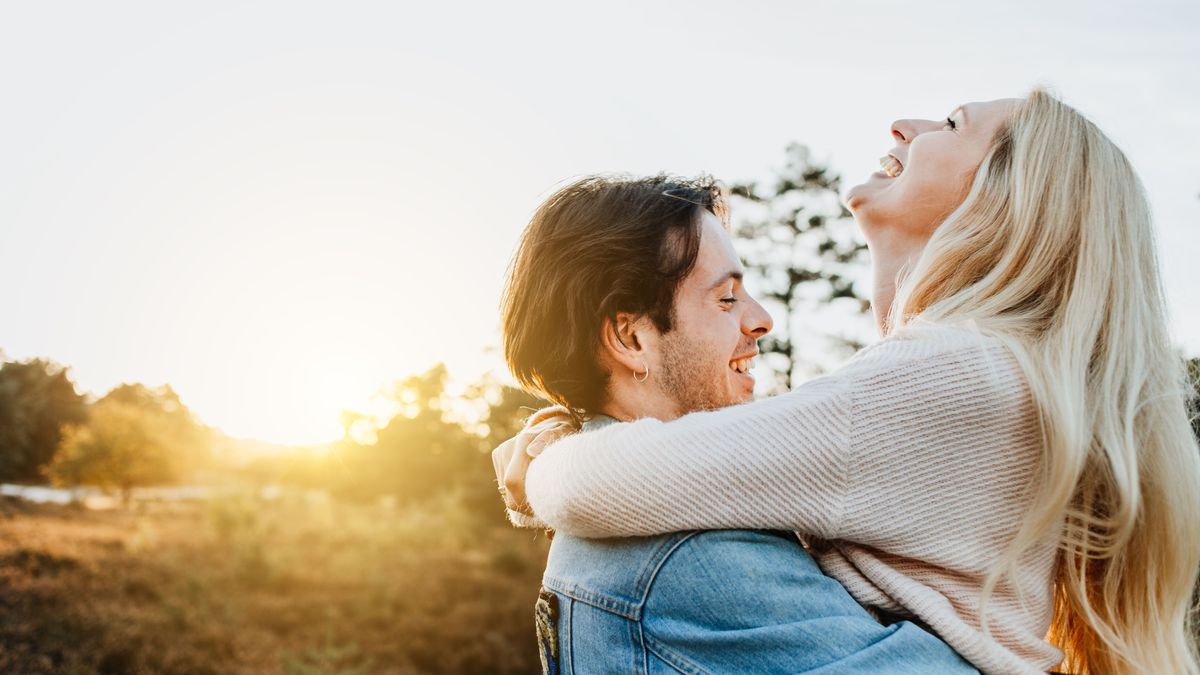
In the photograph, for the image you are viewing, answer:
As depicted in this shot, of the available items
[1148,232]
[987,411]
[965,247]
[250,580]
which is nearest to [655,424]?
[987,411]

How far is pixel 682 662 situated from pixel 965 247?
113 centimetres

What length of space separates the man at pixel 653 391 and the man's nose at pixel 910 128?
55cm

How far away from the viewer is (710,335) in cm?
213

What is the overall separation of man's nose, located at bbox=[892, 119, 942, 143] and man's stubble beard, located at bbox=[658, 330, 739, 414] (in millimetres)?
871

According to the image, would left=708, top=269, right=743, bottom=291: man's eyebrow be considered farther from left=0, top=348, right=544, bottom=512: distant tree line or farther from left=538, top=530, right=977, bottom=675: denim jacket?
left=0, top=348, right=544, bottom=512: distant tree line

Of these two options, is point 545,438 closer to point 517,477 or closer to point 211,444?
point 517,477

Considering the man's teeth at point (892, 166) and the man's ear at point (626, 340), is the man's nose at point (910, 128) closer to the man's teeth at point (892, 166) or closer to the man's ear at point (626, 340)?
the man's teeth at point (892, 166)

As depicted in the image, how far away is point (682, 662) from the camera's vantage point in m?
1.52

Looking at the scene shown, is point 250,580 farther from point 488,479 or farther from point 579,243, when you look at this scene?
point 579,243

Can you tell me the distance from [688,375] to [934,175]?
82 centimetres

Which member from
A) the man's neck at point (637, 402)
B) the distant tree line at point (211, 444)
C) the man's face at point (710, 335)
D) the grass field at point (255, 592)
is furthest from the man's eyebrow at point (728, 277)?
the grass field at point (255, 592)

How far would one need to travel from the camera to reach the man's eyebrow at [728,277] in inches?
85.5

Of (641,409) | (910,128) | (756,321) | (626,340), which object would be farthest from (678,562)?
(910,128)

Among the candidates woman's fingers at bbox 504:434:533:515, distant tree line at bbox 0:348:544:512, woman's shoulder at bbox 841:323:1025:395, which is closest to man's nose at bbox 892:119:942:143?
woman's shoulder at bbox 841:323:1025:395
